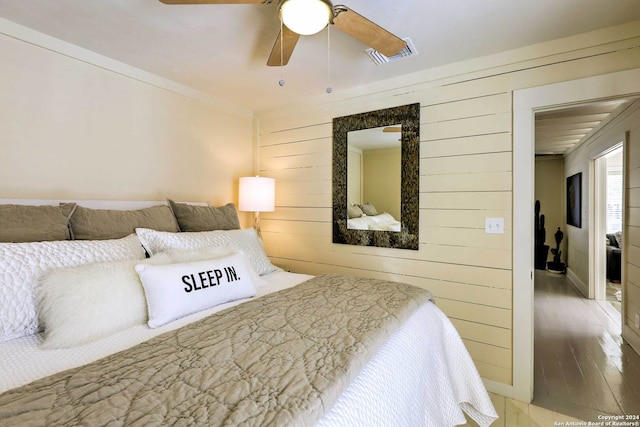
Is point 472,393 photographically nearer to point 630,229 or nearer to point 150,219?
point 150,219

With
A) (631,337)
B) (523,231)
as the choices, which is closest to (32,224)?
(523,231)

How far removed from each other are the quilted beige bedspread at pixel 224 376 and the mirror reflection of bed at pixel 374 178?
4.34 ft

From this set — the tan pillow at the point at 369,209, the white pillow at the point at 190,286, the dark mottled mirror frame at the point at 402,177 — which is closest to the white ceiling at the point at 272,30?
the dark mottled mirror frame at the point at 402,177

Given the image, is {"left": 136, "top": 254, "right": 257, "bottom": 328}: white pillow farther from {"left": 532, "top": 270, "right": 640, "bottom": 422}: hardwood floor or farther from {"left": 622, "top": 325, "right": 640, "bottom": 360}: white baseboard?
{"left": 622, "top": 325, "right": 640, "bottom": 360}: white baseboard

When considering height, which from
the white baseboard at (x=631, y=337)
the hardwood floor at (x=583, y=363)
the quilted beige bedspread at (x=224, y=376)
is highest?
the quilted beige bedspread at (x=224, y=376)

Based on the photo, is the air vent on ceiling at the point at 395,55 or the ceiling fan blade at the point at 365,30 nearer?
the ceiling fan blade at the point at 365,30

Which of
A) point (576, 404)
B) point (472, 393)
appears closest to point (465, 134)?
point (472, 393)

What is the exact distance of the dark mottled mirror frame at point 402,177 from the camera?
242 cm

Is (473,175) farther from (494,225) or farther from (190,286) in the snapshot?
(190,286)

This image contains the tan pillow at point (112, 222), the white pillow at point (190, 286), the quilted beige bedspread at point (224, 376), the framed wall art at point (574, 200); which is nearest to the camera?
the quilted beige bedspread at point (224, 376)

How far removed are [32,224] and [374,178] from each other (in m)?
2.19

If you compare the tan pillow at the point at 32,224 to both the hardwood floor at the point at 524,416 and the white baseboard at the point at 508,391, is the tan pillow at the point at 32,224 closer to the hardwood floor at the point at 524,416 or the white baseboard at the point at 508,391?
the hardwood floor at the point at 524,416

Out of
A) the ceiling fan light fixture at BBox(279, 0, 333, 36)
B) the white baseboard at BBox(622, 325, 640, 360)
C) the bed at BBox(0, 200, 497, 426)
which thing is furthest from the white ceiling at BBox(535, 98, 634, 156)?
the bed at BBox(0, 200, 497, 426)

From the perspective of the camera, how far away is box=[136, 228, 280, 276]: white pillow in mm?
1731
